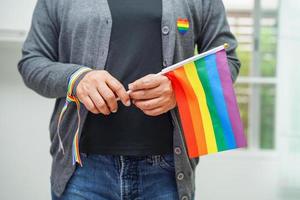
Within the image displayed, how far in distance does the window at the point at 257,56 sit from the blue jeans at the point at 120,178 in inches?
51.6

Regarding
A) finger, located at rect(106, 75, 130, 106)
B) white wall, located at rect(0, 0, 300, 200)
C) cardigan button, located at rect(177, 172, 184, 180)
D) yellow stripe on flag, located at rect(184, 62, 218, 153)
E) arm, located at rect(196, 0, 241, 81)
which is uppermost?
Answer: arm, located at rect(196, 0, 241, 81)

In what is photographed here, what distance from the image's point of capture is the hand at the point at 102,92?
0.65 m

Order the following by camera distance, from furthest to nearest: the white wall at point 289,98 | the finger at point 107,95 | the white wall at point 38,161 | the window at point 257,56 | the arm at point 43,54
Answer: the window at point 257,56
the white wall at point 38,161
the white wall at point 289,98
the arm at point 43,54
the finger at point 107,95

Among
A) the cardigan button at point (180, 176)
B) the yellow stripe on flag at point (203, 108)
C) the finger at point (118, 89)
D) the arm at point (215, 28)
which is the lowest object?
the cardigan button at point (180, 176)

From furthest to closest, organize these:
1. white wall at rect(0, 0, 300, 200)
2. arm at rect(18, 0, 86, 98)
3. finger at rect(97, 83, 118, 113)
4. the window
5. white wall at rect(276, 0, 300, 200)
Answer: the window → white wall at rect(0, 0, 300, 200) → white wall at rect(276, 0, 300, 200) → arm at rect(18, 0, 86, 98) → finger at rect(97, 83, 118, 113)

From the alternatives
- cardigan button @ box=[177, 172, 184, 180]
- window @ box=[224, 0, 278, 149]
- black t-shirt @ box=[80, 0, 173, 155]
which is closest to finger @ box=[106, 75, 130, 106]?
black t-shirt @ box=[80, 0, 173, 155]

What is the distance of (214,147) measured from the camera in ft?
2.46

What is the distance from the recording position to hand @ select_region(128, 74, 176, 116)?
2.17 feet

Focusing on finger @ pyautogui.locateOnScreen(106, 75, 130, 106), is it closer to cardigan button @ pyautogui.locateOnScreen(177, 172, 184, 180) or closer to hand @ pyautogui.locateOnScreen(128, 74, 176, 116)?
hand @ pyautogui.locateOnScreen(128, 74, 176, 116)

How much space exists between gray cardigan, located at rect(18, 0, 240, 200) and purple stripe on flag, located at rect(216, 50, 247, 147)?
0.33ft

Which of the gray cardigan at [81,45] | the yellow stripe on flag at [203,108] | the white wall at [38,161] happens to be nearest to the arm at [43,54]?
the gray cardigan at [81,45]

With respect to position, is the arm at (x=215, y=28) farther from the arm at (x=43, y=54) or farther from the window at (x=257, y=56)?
the window at (x=257, y=56)

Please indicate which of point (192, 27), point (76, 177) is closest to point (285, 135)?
point (192, 27)

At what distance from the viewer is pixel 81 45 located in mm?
786
